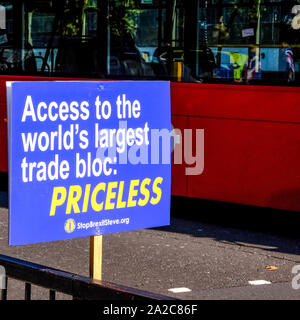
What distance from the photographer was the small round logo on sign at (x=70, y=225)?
3924mm

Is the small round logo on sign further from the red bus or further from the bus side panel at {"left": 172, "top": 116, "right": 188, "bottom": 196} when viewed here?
the bus side panel at {"left": 172, "top": 116, "right": 188, "bottom": 196}

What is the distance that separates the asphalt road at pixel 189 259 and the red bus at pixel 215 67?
24.0 inches

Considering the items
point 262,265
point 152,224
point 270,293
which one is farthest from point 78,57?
point 152,224

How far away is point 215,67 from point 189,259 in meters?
2.58

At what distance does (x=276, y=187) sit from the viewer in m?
9.19

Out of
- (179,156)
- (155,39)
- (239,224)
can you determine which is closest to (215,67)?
(155,39)

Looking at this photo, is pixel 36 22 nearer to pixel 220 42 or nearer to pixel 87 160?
pixel 220 42

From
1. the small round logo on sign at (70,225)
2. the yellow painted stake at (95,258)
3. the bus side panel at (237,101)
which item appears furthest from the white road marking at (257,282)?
the small round logo on sign at (70,225)

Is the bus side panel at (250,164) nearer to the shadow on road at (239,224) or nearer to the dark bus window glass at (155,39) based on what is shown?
the shadow on road at (239,224)

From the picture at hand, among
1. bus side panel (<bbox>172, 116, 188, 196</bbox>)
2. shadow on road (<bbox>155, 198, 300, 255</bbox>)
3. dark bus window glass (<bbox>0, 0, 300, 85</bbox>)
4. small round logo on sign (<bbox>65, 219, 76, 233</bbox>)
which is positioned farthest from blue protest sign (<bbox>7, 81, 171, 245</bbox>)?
bus side panel (<bbox>172, 116, 188, 196</bbox>)

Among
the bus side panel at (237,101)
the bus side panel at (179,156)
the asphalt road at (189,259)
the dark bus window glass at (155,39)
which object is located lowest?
the asphalt road at (189,259)

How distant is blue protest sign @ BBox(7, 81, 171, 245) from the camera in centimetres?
377
